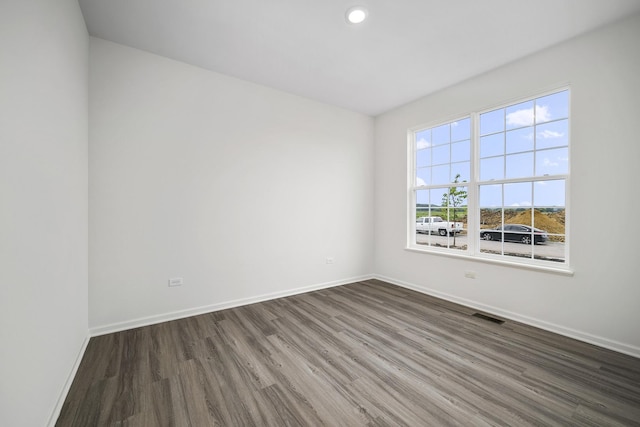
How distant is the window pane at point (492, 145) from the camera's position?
319cm

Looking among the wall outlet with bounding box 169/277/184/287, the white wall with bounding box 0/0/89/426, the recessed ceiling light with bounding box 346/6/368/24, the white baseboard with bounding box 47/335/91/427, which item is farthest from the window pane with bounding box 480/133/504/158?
the white baseboard with bounding box 47/335/91/427

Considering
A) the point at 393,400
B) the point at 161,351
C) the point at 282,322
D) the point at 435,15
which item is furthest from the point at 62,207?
the point at 435,15

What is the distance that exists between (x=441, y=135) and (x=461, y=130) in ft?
1.00

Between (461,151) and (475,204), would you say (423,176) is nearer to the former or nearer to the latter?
(461,151)

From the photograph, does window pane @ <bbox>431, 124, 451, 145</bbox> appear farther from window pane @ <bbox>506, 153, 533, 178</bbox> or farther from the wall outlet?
the wall outlet

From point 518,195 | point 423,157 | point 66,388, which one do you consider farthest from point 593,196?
point 66,388

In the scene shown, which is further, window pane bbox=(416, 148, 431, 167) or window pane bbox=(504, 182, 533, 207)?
window pane bbox=(416, 148, 431, 167)

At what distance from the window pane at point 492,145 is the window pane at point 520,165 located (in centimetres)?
16

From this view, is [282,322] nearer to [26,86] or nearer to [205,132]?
[205,132]

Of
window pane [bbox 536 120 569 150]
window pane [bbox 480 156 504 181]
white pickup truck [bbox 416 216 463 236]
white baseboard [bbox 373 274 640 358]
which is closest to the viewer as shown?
white baseboard [bbox 373 274 640 358]

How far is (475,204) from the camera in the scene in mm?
3408

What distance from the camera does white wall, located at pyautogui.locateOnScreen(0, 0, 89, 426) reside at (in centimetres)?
111

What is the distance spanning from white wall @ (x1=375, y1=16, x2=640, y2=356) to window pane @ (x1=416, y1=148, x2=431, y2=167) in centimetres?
102

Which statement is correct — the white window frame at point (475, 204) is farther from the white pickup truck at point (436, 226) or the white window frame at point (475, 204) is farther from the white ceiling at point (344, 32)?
the white ceiling at point (344, 32)
